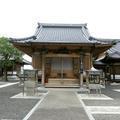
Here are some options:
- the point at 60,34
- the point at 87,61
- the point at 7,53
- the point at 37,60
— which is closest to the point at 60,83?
the point at 37,60

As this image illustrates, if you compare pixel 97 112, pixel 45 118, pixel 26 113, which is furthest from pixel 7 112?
pixel 97 112

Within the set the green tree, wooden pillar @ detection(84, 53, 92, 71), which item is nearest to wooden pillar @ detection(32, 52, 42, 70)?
wooden pillar @ detection(84, 53, 92, 71)

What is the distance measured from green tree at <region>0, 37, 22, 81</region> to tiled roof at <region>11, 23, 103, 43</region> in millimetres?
11467

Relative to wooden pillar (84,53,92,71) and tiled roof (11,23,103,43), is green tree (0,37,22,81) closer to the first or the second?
tiled roof (11,23,103,43)

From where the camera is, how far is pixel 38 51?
2666 cm

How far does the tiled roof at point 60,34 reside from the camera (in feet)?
84.4

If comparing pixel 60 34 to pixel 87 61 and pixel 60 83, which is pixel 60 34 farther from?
pixel 60 83

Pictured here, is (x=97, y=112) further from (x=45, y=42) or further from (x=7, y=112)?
(x=45, y=42)

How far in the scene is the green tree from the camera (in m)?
42.2

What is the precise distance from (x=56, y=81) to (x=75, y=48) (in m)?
3.10

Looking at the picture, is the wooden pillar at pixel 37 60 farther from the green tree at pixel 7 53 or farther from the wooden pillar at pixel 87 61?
the green tree at pixel 7 53

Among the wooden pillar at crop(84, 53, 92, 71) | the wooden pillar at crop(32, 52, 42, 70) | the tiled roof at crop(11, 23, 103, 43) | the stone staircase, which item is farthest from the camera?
the wooden pillar at crop(84, 53, 92, 71)

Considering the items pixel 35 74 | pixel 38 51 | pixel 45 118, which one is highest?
pixel 38 51

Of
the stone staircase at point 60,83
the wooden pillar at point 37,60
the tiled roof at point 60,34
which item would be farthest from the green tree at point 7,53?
the stone staircase at point 60,83
